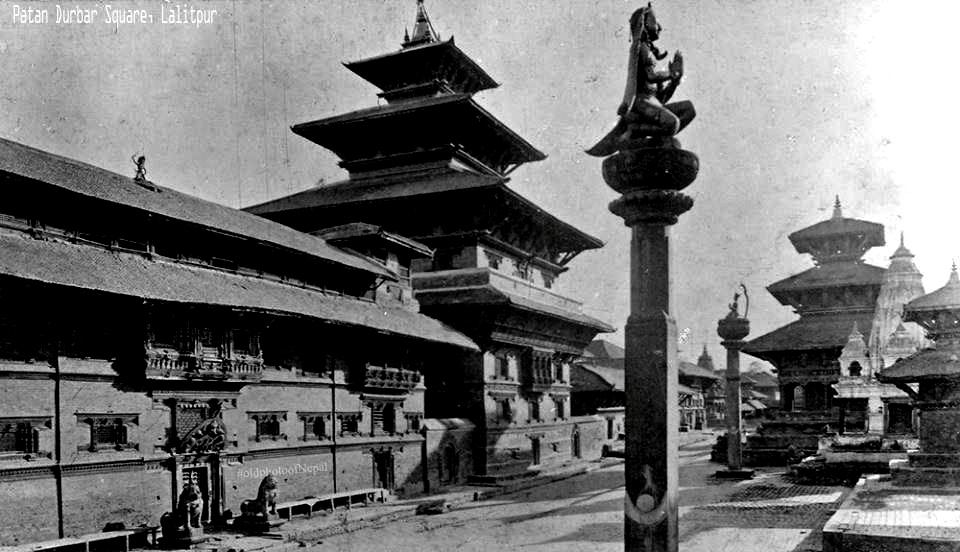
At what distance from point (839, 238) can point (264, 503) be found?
3226 cm

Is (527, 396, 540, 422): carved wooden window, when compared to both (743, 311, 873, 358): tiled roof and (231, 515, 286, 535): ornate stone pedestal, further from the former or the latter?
(231, 515, 286, 535): ornate stone pedestal

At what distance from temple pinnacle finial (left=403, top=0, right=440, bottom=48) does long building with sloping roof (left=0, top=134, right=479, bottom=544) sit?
1529cm

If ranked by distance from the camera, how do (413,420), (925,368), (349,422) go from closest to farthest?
(925,368)
(349,422)
(413,420)

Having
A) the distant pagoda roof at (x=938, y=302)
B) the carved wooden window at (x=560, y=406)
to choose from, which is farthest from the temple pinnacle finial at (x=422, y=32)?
the distant pagoda roof at (x=938, y=302)

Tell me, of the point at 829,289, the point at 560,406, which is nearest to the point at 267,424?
the point at 560,406

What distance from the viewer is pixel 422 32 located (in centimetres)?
3762

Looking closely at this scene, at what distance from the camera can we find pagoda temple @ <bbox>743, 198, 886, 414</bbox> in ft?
115

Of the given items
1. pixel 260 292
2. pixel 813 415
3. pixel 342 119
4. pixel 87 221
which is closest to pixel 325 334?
pixel 260 292

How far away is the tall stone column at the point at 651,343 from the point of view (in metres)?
6.43

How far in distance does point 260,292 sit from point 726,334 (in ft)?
47.1

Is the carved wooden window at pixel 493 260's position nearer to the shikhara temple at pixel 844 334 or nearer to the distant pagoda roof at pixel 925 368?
the shikhara temple at pixel 844 334

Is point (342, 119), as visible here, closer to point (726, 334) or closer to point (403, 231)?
point (403, 231)

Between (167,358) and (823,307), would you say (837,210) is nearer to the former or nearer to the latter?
(823,307)

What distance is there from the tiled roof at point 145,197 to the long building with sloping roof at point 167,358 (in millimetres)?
69
